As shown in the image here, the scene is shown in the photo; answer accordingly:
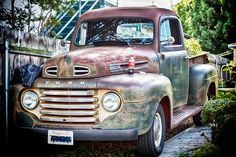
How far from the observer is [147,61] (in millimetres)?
5680

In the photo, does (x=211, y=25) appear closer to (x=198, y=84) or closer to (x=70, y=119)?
(x=198, y=84)

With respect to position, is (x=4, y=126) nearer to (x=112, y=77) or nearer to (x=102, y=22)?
(x=112, y=77)

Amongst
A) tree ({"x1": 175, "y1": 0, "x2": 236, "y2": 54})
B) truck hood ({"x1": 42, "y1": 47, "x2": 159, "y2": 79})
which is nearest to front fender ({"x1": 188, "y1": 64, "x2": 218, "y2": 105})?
truck hood ({"x1": 42, "y1": 47, "x2": 159, "y2": 79})

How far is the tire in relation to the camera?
201 inches

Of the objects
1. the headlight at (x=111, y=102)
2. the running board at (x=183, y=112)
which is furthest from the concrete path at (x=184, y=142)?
the headlight at (x=111, y=102)

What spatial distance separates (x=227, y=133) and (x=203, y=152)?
453mm

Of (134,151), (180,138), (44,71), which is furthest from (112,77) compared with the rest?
(180,138)

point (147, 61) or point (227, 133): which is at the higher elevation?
point (147, 61)

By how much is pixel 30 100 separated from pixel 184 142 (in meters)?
2.61

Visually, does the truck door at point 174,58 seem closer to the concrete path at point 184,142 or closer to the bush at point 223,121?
the concrete path at point 184,142

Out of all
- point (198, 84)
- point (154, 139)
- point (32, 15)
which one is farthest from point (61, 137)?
point (32, 15)

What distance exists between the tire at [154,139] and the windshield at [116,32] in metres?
1.34

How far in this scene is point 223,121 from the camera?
4.84 meters

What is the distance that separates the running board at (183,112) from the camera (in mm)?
6225
